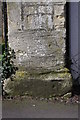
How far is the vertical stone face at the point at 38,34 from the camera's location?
17.9 ft

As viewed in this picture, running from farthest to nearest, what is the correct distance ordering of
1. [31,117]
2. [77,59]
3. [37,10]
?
[77,59], [37,10], [31,117]

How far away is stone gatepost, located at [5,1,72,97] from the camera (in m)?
5.45

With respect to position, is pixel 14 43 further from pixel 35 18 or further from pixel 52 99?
pixel 52 99

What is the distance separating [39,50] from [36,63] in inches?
8.2

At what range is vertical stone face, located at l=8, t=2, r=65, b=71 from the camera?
17.9ft

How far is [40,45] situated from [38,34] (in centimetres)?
17

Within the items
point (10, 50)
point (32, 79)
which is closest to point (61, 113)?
point (32, 79)

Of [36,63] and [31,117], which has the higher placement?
[36,63]

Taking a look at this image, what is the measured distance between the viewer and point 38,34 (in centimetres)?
551

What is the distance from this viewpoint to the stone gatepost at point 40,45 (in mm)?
5445

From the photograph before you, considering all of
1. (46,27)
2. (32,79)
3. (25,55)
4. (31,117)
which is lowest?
(31,117)

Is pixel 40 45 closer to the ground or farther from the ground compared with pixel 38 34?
closer to the ground

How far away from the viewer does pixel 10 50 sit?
18.5 feet

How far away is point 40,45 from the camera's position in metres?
5.54
